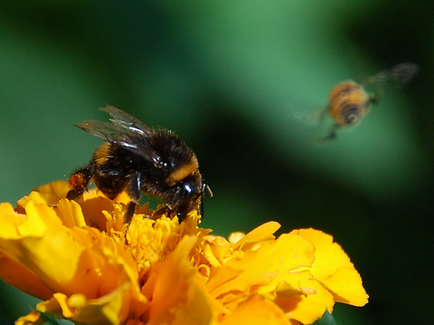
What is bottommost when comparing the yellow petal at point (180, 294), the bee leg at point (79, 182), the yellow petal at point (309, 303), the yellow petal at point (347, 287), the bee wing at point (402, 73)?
the yellow petal at point (180, 294)

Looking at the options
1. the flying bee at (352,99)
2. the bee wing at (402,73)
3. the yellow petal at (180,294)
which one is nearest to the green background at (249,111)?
the flying bee at (352,99)

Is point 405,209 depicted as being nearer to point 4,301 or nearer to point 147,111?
point 147,111

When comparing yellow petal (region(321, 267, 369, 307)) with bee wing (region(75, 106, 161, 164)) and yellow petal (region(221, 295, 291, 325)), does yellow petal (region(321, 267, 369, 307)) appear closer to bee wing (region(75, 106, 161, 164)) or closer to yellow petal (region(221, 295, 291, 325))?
yellow petal (region(221, 295, 291, 325))

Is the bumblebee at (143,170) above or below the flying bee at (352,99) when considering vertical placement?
below

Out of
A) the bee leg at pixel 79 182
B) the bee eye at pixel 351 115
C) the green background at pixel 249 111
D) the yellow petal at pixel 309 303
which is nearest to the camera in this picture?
the yellow petal at pixel 309 303

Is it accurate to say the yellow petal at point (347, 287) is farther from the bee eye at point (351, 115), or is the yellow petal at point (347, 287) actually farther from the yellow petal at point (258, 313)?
the bee eye at point (351, 115)

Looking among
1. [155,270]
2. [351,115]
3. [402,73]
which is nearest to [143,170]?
[155,270]

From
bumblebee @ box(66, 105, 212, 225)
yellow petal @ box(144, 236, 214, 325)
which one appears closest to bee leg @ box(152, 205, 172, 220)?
bumblebee @ box(66, 105, 212, 225)

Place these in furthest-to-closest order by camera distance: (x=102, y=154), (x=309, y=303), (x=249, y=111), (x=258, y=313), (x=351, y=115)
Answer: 1. (x=249, y=111)
2. (x=351, y=115)
3. (x=102, y=154)
4. (x=309, y=303)
5. (x=258, y=313)

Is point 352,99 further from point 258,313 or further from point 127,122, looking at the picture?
point 258,313
